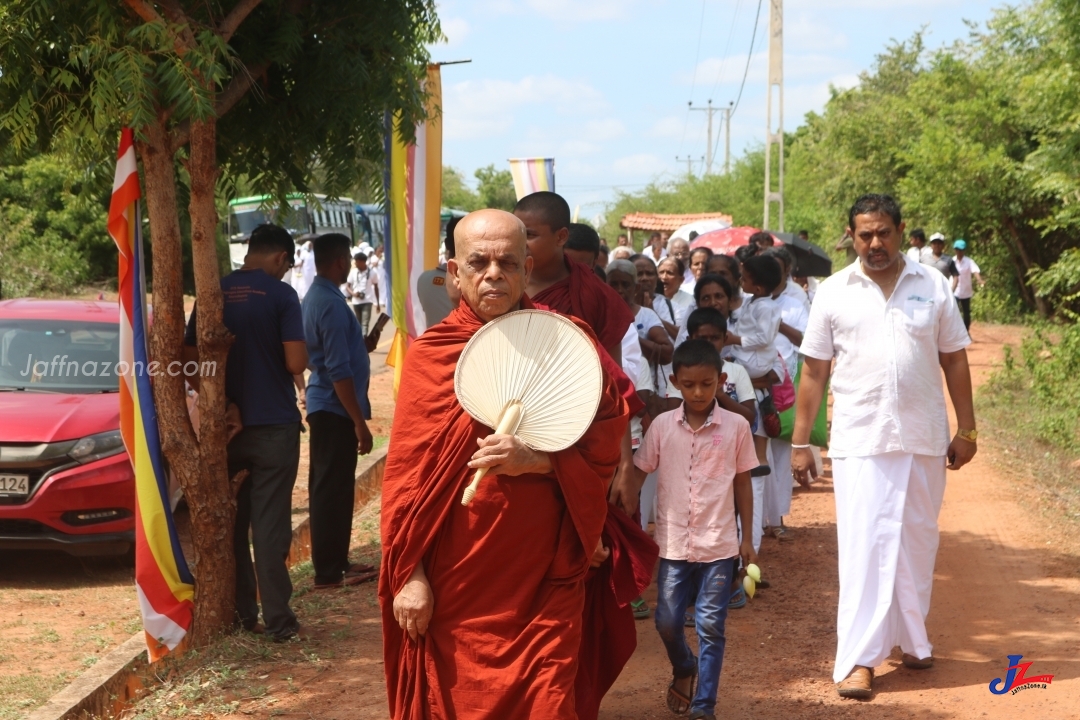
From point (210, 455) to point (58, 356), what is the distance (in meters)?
3.22

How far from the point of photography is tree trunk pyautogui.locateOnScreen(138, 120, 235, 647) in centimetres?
531

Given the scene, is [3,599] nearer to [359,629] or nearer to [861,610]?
→ [359,629]

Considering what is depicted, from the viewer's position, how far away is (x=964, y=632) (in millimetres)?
6086

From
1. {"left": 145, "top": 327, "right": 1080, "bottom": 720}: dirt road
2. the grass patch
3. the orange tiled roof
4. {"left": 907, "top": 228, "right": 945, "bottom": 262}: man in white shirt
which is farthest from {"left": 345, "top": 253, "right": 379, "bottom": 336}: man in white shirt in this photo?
the orange tiled roof

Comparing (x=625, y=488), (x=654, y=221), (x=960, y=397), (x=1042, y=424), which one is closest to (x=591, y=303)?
(x=625, y=488)

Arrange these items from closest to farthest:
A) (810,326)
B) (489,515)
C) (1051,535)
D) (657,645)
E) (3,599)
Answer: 1. (489,515)
2. (810,326)
3. (657,645)
4. (3,599)
5. (1051,535)

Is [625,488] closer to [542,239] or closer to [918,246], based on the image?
[542,239]

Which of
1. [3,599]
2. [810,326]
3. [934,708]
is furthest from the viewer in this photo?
[3,599]

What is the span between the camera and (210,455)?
557 cm

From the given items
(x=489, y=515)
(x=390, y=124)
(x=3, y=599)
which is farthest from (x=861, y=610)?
(x=3, y=599)

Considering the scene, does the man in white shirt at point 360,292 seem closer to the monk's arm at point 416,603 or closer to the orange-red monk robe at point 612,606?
the orange-red monk robe at point 612,606

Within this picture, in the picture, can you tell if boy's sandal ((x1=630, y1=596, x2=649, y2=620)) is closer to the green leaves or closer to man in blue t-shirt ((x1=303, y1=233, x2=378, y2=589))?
man in blue t-shirt ((x1=303, y1=233, x2=378, y2=589))

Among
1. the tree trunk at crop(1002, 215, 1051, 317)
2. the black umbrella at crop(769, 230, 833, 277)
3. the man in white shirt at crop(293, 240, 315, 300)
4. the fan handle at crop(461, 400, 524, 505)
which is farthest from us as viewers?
the tree trunk at crop(1002, 215, 1051, 317)

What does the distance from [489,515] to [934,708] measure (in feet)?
8.67
